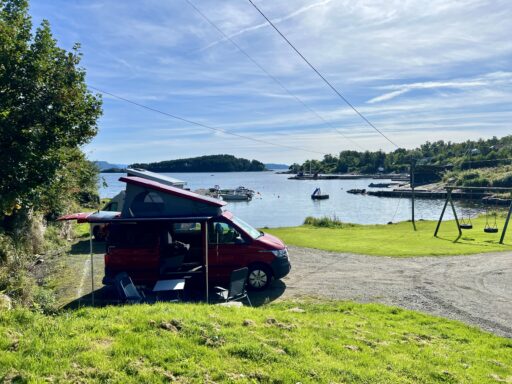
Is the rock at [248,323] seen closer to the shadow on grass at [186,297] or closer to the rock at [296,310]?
the rock at [296,310]

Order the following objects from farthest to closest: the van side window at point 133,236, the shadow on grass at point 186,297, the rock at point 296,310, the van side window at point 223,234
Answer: the van side window at point 223,234 < the van side window at point 133,236 < the shadow on grass at point 186,297 < the rock at point 296,310

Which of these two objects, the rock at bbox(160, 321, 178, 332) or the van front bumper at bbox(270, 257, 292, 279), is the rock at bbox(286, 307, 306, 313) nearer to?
the van front bumper at bbox(270, 257, 292, 279)

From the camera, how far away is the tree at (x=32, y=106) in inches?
402

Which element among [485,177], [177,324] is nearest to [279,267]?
[177,324]

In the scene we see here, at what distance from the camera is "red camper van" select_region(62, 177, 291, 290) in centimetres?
1034

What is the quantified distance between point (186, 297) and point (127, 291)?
151 cm

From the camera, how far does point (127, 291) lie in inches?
365

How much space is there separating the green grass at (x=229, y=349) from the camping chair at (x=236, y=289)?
5.99 ft

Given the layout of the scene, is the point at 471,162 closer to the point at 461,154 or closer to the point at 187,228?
the point at 461,154

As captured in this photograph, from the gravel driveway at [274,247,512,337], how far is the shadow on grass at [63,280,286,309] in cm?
40

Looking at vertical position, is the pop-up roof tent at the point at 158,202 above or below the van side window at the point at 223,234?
above

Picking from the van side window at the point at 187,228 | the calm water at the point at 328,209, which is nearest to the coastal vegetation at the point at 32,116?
the van side window at the point at 187,228

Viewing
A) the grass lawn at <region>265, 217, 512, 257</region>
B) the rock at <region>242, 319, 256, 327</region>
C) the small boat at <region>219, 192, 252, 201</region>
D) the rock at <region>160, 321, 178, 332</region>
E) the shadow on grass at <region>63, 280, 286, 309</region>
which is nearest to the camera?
the rock at <region>160, 321, 178, 332</region>

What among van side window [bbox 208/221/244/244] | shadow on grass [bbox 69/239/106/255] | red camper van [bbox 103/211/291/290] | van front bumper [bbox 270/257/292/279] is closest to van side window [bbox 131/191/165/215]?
red camper van [bbox 103/211/291/290]
